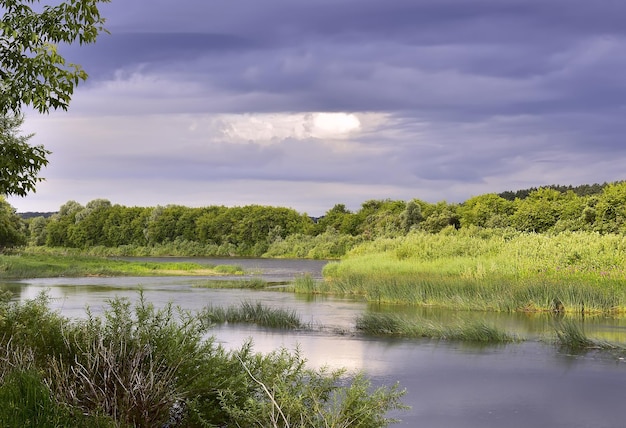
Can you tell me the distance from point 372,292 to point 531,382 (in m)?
12.5

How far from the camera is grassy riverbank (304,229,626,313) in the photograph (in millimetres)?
20406

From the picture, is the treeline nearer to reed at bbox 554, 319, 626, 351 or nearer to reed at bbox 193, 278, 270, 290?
reed at bbox 193, 278, 270, 290

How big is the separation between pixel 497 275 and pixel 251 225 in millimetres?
64770

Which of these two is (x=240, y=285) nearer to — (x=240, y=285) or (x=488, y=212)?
(x=240, y=285)

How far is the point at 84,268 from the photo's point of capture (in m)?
43.7

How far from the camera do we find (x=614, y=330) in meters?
17.0

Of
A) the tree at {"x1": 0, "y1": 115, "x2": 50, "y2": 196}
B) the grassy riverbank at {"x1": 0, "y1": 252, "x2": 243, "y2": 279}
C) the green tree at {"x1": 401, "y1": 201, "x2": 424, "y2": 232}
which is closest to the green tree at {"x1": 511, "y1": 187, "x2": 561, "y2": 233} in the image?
the green tree at {"x1": 401, "y1": 201, "x2": 424, "y2": 232}

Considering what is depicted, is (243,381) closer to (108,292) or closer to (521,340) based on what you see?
(521,340)

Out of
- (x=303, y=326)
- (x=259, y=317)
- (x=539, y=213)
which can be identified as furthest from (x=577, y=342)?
(x=539, y=213)

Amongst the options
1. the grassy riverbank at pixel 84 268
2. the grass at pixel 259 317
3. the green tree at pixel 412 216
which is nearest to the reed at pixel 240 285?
the grassy riverbank at pixel 84 268

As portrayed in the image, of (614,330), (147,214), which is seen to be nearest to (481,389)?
(614,330)

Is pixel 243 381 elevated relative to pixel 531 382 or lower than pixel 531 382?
elevated

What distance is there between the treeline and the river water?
1521 inches

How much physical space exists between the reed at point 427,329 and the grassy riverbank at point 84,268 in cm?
2722
